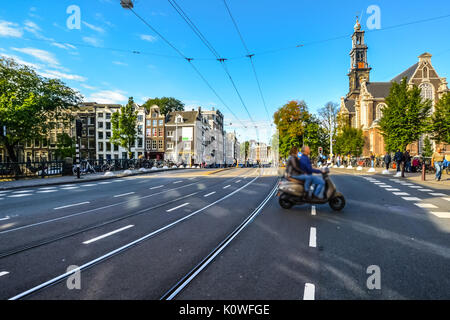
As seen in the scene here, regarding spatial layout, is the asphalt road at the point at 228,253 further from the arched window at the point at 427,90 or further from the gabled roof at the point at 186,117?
the arched window at the point at 427,90

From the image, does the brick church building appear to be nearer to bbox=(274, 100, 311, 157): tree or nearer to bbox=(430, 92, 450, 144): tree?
bbox=(274, 100, 311, 157): tree

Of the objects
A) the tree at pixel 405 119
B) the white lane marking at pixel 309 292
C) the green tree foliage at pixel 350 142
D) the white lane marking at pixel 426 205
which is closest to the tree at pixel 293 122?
the green tree foliage at pixel 350 142

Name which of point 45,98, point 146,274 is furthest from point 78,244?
point 45,98

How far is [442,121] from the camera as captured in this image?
19891 millimetres

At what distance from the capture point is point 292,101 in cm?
4469

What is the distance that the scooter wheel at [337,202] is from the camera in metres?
6.94

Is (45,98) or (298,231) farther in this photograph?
(45,98)

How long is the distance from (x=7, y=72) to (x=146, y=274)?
32.7 m

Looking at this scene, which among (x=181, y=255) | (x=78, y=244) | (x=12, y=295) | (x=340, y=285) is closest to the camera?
(x=12, y=295)

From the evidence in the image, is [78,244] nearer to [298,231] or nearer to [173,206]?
[173,206]

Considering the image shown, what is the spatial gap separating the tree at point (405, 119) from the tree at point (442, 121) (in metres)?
0.72

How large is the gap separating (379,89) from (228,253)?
70.2 meters

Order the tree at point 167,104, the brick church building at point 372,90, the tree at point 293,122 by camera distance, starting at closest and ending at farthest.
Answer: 1. the tree at point 293,122
2. the brick church building at point 372,90
3. the tree at point 167,104

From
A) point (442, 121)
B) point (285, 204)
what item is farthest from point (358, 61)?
point (285, 204)
